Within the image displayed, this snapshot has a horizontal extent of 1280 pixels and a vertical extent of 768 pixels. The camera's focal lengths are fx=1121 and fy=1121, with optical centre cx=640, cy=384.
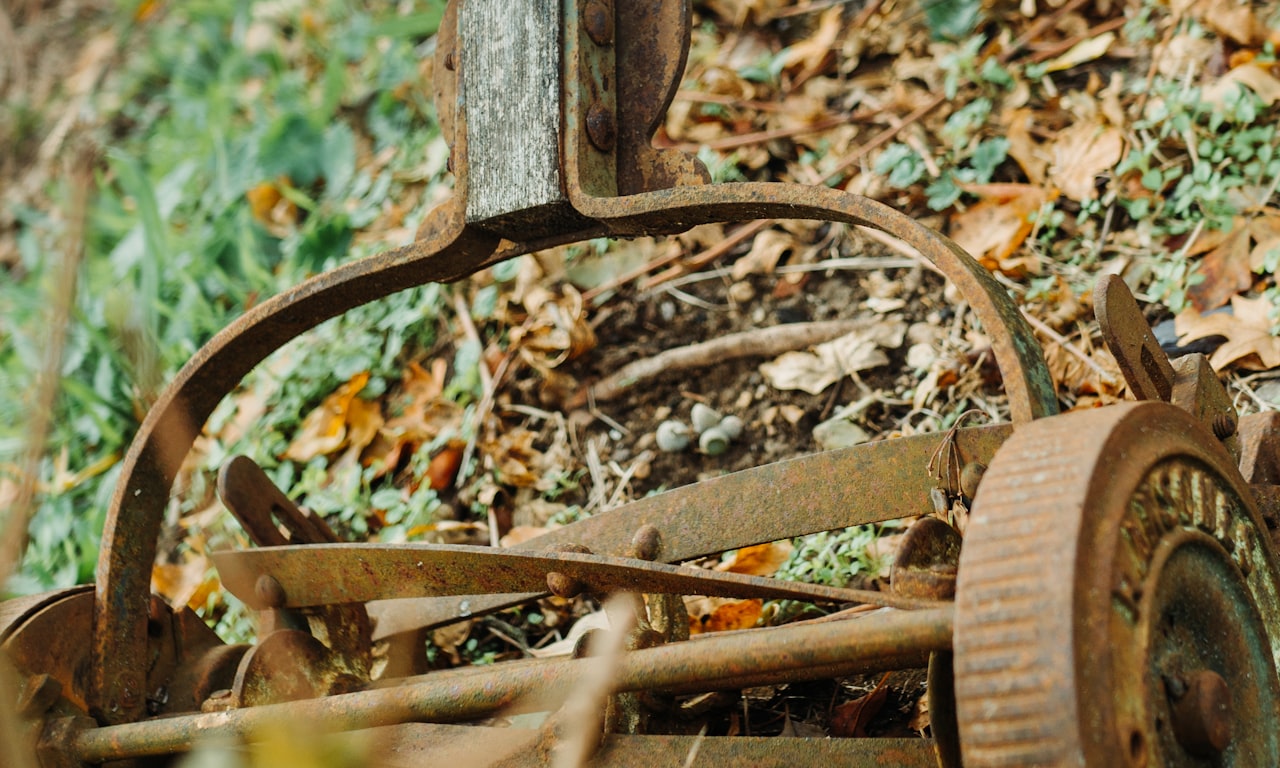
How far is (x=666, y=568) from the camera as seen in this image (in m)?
1.23

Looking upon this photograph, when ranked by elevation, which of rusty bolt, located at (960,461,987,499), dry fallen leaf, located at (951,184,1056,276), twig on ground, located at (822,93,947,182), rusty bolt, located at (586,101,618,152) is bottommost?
rusty bolt, located at (960,461,987,499)

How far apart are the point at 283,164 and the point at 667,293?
1.51 meters

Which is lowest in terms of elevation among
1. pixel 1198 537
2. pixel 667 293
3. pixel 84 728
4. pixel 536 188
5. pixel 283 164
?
pixel 84 728

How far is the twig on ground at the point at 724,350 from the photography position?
2344 mm

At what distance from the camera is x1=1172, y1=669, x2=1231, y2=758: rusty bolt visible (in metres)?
0.95

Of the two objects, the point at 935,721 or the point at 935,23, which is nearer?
the point at 935,721

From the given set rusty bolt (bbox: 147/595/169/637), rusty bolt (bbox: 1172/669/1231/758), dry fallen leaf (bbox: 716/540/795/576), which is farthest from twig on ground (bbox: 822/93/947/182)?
rusty bolt (bbox: 1172/669/1231/758)

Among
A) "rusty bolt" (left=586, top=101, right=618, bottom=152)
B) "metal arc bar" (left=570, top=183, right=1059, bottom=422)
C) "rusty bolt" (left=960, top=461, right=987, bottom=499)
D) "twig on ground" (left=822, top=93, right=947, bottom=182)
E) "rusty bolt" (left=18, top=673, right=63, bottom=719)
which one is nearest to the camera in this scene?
"metal arc bar" (left=570, top=183, right=1059, bottom=422)

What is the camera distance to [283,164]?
11.3 ft

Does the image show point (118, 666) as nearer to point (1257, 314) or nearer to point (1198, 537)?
point (1198, 537)

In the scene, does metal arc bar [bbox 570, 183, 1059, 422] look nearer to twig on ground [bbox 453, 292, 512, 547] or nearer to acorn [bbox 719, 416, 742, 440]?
acorn [bbox 719, 416, 742, 440]

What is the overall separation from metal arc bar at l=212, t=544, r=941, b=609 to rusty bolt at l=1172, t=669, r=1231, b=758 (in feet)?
0.75

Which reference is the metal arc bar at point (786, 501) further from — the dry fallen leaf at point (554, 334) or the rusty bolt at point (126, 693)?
the dry fallen leaf at point (554, 334)

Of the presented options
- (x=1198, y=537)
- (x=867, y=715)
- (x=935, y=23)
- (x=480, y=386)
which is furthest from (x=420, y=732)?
(x=935, y=23)
